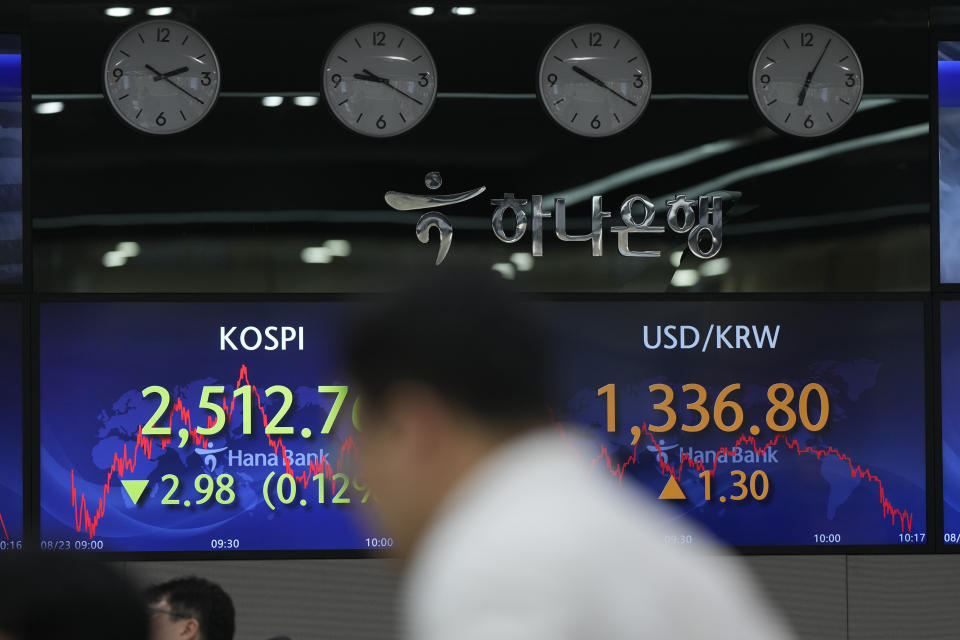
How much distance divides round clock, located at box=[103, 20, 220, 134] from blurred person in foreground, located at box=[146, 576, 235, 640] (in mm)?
2505

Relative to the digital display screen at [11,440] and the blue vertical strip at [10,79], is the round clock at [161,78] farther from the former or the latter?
the digital display screen at [11,440]

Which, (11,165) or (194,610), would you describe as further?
(11,165)

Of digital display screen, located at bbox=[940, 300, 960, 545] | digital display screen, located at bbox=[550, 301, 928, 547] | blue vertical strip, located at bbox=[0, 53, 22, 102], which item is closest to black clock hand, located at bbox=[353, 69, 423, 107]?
digital display screen, located at bbox=[550, 301, 928, 547]

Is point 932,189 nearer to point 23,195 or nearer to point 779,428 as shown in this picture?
point 779,428

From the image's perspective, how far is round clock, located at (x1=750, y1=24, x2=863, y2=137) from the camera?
4887mm

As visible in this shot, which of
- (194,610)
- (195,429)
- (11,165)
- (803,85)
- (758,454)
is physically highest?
(803,85)

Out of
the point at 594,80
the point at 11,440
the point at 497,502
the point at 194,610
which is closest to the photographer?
the point at 497,502

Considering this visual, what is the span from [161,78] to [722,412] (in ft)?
8.40

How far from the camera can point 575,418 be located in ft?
15.6

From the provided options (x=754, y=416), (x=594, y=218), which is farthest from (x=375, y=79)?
(x=754, y=416)

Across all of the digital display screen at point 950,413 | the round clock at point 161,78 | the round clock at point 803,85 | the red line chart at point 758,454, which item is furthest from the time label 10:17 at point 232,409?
the digital display screen at point 950,413

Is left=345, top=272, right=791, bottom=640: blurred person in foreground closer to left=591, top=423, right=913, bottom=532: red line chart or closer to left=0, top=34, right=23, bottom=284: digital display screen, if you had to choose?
left=591, top=423, right=913, bottom=532: red line chart

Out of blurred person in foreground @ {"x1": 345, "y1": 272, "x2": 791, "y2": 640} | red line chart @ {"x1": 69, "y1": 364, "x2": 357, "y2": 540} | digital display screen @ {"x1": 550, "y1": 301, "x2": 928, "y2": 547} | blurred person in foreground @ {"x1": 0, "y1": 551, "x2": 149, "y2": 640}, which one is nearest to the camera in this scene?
blurred person in foreground @ {"x1": 345, "y1": 272, "x2": 791, "y2": 640}

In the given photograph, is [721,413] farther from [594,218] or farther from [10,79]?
[10,79]
